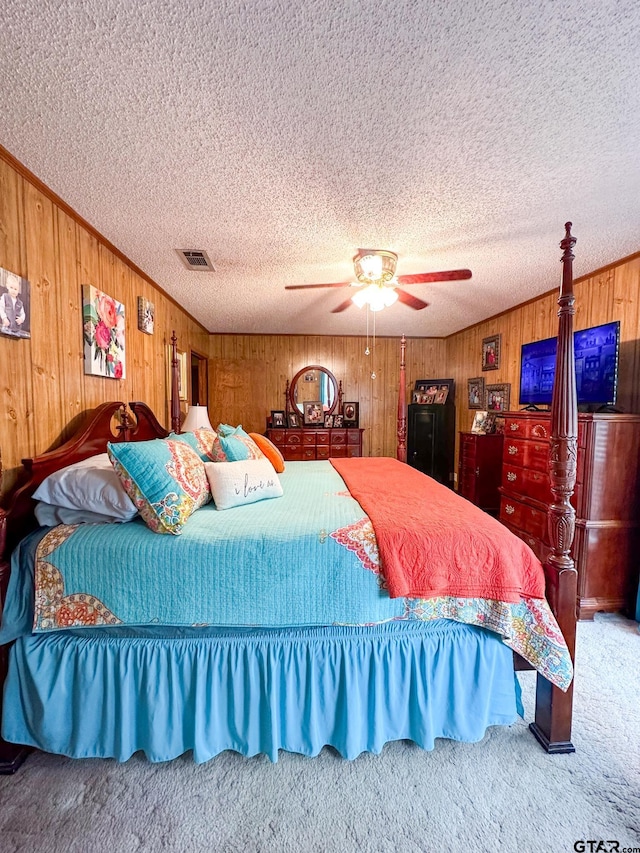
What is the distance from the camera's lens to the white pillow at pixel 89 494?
142 centimetres

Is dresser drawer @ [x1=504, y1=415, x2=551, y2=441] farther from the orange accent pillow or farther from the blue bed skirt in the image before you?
the orange accent pillow

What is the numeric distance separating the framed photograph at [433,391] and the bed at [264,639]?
397 centimetres

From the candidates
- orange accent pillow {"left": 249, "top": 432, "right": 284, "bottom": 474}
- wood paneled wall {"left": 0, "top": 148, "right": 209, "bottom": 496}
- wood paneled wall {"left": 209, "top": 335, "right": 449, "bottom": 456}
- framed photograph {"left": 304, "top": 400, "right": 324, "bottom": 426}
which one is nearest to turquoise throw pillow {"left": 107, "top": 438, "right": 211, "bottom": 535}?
wood paneled wall {"left": 0, "top": 148, "right": 209, "bottom": 496}

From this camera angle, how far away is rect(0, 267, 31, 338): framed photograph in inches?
57.8

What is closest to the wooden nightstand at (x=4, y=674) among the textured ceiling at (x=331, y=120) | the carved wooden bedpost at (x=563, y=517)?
the textured ceiling at (x=331, y=120)

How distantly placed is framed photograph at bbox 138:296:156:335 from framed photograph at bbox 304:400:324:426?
2689 millimetres

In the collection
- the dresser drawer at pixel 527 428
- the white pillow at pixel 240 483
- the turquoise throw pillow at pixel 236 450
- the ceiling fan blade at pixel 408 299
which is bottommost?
the white pillow at pixel 240 483

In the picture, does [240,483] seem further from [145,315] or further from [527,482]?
[527,482]

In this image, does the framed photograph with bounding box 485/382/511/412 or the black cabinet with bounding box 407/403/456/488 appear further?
the black cabinet with bounding box 407/403/456/488

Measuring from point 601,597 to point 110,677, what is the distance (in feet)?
9.36

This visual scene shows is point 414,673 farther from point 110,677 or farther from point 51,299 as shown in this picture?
point 51,299

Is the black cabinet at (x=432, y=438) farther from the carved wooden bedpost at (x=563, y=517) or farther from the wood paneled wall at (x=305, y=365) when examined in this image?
the carved wooden bedpost at (x=563, y=517)

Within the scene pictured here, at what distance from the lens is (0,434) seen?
1491 millimetres

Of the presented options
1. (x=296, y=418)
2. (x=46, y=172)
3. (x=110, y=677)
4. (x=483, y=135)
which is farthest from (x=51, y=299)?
(x=296, y=418)
